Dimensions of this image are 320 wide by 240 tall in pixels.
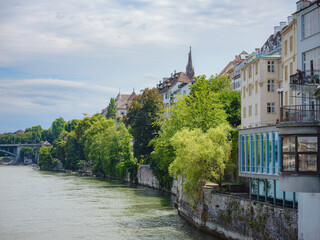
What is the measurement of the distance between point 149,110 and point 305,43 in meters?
47.8

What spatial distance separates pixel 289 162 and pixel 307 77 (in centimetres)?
422

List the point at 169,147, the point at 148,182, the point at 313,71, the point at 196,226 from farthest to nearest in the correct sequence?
the point at 148,182 < the point at 169,147 < the point at 196,226 < the point at 313,71

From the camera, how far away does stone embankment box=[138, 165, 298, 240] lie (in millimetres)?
23587

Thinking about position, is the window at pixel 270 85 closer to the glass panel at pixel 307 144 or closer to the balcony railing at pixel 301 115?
the balcony railing at pixel 301 115

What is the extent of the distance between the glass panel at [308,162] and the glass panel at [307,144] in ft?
0.80

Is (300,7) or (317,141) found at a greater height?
(300,7)

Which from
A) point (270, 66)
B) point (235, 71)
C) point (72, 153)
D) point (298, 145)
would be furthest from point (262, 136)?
point (72, 153)

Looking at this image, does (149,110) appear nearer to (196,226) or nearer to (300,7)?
(196,226)

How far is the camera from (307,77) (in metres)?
23.3

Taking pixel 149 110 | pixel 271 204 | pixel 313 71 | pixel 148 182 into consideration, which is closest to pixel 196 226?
pixel 271 204

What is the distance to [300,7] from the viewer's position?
24.8 m

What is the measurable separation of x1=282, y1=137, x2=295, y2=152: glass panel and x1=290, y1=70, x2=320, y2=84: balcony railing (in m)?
3.11

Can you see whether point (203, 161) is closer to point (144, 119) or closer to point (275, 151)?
point (275, 151)

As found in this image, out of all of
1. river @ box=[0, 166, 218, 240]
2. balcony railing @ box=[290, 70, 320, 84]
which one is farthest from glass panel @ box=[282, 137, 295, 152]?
river @ box=[0, 166, 218, 240]
